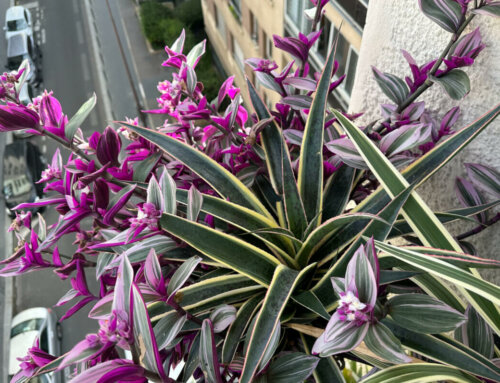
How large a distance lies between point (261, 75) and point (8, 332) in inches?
146

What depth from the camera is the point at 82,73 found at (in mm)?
5523

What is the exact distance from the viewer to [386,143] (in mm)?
608

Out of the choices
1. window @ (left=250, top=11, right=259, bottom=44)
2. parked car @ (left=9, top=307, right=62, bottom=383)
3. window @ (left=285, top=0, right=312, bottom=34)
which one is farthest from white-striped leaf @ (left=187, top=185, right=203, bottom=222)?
window @ (left=250, top=11, right=259, bottom=44)

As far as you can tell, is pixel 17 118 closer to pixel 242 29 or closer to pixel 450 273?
pixel 450 273

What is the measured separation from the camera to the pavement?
3.73 meters

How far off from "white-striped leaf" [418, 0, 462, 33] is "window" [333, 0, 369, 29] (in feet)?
4.35

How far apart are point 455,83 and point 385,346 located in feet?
1.36

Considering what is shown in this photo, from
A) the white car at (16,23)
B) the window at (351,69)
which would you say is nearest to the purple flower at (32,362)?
the window at (351,69)

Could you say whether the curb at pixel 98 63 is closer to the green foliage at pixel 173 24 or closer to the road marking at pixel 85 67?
the road marking at pixel 85 67

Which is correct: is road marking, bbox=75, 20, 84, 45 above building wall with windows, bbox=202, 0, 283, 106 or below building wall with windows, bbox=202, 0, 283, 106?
below

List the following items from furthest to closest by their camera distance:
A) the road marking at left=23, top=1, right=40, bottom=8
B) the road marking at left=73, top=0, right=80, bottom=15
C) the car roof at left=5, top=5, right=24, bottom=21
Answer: the road marking at left=23, top=1, right=40, bottom=8 < the road marking at left=73, top=0, right=80, bottom=15 < the car roof at left=5, top=5, right=24, bottom=21

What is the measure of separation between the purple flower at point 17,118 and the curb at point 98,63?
4426 millimetres

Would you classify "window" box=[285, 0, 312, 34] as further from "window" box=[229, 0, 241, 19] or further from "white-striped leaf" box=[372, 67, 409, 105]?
"white-striped leaf" box=[372, 67, 409, 105]

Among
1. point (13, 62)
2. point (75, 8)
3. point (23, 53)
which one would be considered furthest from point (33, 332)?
point (75, 8)
